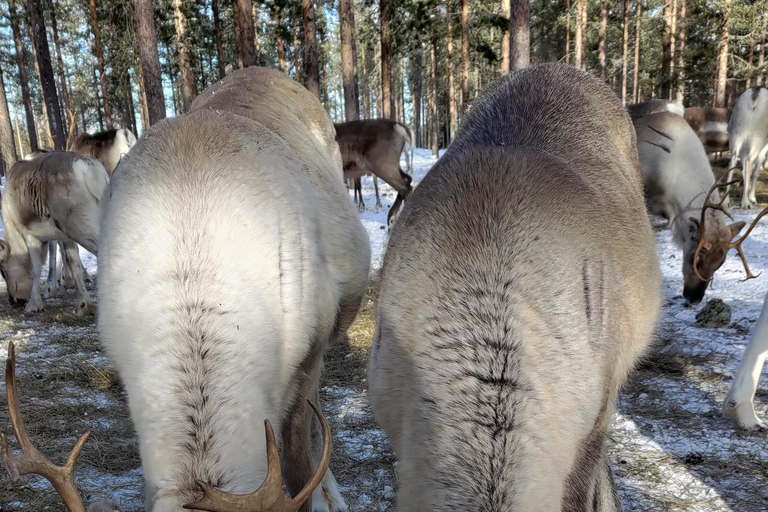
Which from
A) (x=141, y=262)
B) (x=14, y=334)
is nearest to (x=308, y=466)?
(x=141, y=262)

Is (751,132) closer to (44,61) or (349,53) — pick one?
(349,53)

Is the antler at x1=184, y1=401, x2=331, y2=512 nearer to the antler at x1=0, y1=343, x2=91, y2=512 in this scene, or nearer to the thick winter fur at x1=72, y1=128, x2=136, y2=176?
the antler at x1=0, y1=343, x2=91, y2=512

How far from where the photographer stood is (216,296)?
173 cm

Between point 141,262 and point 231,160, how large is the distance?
0.57m

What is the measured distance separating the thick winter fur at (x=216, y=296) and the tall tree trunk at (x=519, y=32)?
6.59 metres

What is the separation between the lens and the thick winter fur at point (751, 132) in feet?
37.1

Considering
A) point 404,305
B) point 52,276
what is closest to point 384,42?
point 52,276

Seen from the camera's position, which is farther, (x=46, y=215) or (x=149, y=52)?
(x=149, y=52)

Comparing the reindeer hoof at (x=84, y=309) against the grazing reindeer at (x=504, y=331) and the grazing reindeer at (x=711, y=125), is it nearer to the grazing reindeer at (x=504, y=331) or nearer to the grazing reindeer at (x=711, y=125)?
the grazing reindeer at (x=504, y=331)

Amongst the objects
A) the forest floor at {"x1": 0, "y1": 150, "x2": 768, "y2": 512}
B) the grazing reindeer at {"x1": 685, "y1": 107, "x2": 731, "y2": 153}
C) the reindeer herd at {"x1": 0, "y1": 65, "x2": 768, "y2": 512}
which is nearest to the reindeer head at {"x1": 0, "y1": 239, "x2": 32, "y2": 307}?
the forest floor at {"x1": 0, "y1": 150, "x2": 768, "y2": 512}

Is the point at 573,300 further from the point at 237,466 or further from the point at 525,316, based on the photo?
the point at 237,466

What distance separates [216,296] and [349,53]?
1304cm

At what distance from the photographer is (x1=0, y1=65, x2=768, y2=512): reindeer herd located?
124cm

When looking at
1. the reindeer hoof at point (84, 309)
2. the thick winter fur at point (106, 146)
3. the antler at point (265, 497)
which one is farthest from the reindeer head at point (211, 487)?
the thick winter fur at point (106, 146)
